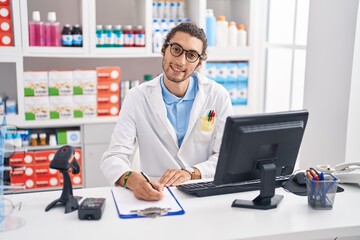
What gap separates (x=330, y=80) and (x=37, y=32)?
206 centimetres

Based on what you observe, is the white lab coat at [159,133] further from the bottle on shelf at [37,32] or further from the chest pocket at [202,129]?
the bottle on shelf at [37,32]

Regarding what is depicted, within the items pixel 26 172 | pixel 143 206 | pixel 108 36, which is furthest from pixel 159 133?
pixel 26 172

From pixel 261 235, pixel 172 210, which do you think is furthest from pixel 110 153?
pixel 261 235

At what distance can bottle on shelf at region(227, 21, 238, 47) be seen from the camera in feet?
11.9

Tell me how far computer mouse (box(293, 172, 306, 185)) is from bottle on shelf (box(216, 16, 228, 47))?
1.94 metres

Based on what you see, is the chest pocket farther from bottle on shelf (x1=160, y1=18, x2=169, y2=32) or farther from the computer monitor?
bottle on shelf (x1=160, y1=18, x2=169, y2=32)

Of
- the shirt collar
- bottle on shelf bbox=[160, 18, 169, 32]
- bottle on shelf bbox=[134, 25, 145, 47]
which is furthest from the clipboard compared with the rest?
bottle on shelf bbox=[160, 18, 169, 32]

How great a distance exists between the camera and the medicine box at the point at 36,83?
3137 mm

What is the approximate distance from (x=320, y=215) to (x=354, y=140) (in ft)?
3.83

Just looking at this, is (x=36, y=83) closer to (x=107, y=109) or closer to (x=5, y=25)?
(x=5, y=25)

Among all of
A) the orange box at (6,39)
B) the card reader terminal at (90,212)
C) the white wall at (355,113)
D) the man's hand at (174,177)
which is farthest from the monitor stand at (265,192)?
the orange box at (6,39)

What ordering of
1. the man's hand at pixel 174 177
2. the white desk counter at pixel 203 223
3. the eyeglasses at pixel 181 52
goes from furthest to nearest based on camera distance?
the eyeglasses at pixel 181 52 < the man's hand at pixel 174 177 < the white desk counter at pixel 203 223

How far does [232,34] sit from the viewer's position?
3627 millimetres

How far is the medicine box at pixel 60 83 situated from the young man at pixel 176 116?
1074 mm
